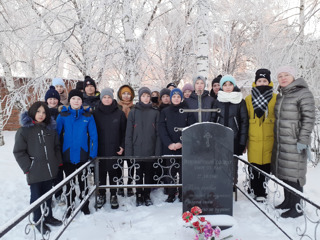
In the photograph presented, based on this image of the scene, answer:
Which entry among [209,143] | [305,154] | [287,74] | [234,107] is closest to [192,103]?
[234,107]

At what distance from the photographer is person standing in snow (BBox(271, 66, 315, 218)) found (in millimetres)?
3508

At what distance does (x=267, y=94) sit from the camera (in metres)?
3.95

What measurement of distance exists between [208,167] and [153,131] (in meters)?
1.19

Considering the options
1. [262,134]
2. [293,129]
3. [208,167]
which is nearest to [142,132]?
[208,167]

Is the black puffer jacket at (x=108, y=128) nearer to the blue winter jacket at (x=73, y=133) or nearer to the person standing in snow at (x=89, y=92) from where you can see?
the blue winter jacket at (x=73, y=133)

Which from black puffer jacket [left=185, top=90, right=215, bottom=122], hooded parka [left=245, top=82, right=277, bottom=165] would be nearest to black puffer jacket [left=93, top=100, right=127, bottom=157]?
black puffer jacket [left=185, top=90, right=215, bottom=122]

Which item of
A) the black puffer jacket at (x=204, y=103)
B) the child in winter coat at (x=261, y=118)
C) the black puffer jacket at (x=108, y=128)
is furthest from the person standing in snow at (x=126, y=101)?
the child in winter coat at (x=261, y=118)

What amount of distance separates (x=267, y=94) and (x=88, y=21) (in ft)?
12.1

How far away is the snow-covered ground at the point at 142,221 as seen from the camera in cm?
331

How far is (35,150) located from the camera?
10.9ft

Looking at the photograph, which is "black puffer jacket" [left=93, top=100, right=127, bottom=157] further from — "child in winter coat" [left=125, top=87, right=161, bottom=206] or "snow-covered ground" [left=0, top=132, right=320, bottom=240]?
"snow-covered ground" [left=0, top=132, right=320, bottom=240]

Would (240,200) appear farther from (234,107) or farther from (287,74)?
(287,74)

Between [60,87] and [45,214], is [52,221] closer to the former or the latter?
[45,214]

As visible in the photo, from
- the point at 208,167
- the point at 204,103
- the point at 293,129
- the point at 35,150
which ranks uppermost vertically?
the point at 204,103
